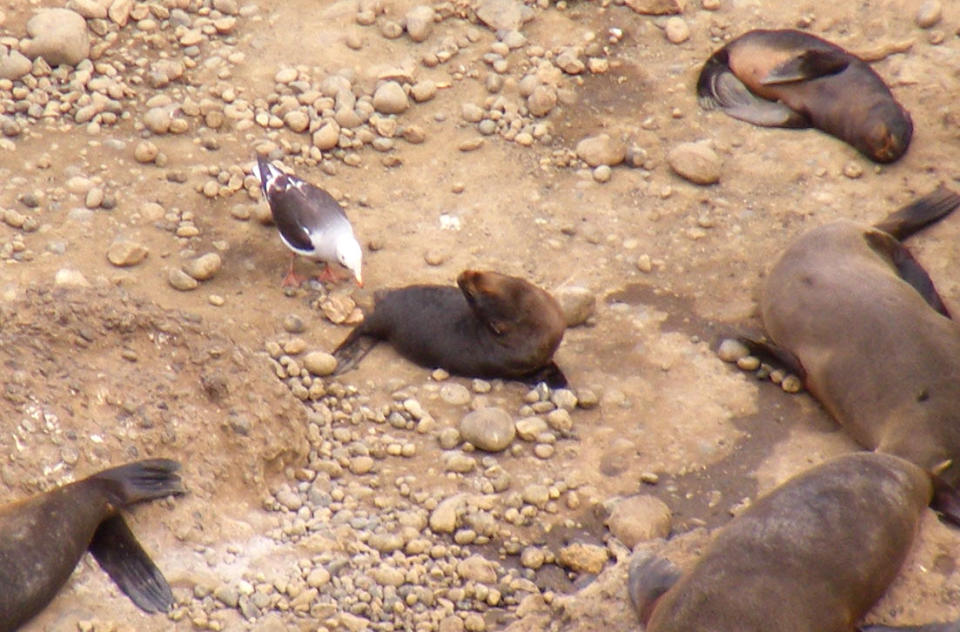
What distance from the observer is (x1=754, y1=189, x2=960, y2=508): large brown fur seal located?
618 cm

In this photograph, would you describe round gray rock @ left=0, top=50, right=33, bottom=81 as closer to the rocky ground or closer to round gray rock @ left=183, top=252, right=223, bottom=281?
the rocky ground

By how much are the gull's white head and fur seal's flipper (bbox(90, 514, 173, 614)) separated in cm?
231

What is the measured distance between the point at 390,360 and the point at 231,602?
217cm

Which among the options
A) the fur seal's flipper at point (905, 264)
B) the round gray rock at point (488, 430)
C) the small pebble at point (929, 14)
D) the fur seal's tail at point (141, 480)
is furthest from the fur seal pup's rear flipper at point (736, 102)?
the fur seal's tail at point (141, 480)

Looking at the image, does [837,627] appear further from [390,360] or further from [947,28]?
[947,28]

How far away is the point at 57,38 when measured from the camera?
321 inches

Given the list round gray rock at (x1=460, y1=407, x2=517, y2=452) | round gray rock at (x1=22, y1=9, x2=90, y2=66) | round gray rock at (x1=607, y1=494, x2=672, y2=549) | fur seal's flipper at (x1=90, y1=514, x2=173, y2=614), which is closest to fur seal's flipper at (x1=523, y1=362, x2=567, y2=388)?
Answer: round gray rock at (x1=460, y1=407, x2=517, y2=452)

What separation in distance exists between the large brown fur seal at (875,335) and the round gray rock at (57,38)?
452 cm

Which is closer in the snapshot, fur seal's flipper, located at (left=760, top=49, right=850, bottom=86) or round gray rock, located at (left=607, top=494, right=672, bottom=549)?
round gray rock, located at (left=607, top=494, right=672, bottom=549)

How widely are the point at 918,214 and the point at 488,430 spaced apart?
3.11 metres

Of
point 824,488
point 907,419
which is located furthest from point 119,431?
point 907,419

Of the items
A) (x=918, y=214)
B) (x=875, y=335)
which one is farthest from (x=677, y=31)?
(x=875, y=335)

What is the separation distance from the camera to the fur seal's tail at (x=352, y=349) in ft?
22.0

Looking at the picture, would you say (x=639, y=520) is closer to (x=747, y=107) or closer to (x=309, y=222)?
(x=309, y=222)
